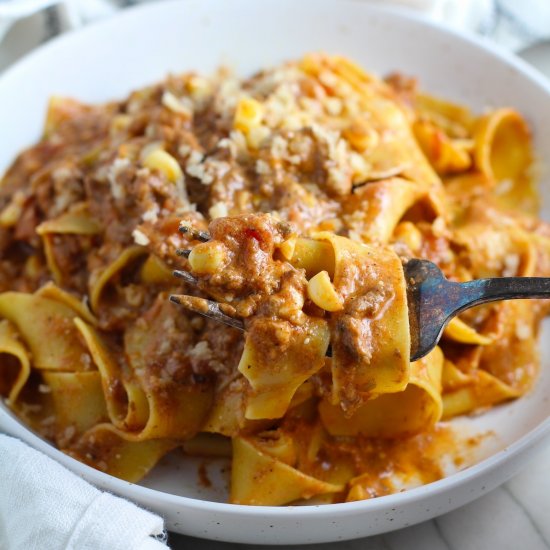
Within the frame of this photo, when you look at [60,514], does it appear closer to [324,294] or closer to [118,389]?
[118,389]

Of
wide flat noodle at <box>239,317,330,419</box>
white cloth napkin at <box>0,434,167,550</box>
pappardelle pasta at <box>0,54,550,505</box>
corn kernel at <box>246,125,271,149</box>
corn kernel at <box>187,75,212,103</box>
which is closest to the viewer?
white cloth napkin at <box>0,434,167,550</box>

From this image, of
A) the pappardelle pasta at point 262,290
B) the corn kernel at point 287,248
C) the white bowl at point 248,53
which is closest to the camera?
the pappardelle pasta at point 262,290

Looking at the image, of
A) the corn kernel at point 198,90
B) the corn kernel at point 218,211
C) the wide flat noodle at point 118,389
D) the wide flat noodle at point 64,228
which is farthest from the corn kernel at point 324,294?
the corn kernel at point 198,90

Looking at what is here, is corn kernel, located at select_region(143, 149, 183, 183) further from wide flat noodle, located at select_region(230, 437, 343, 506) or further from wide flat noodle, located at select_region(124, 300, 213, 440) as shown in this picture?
wide flat noodle, located at select_region(230, 437, 343, 506)

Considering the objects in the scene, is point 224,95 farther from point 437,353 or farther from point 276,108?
point 437,353

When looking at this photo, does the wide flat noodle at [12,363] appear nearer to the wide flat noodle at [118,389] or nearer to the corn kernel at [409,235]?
the wide flat noodle at [118,389]

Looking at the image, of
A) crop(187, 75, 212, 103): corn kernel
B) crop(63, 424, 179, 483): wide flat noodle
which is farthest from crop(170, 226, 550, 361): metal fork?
crop(187, 75, 212, 103): corn kernel

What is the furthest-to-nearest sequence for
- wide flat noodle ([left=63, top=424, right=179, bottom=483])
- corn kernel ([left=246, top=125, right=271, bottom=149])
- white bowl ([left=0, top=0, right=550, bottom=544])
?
white bowl ([left=0, top=0, right=550, bottom=544])
corn kernel ([left=246, top=125, right=271, bottom=149])
wide flat noodle ([left=63, top=424, right=179, bottom=483])

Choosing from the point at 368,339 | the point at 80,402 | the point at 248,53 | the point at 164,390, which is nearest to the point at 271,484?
the point at 164,390
